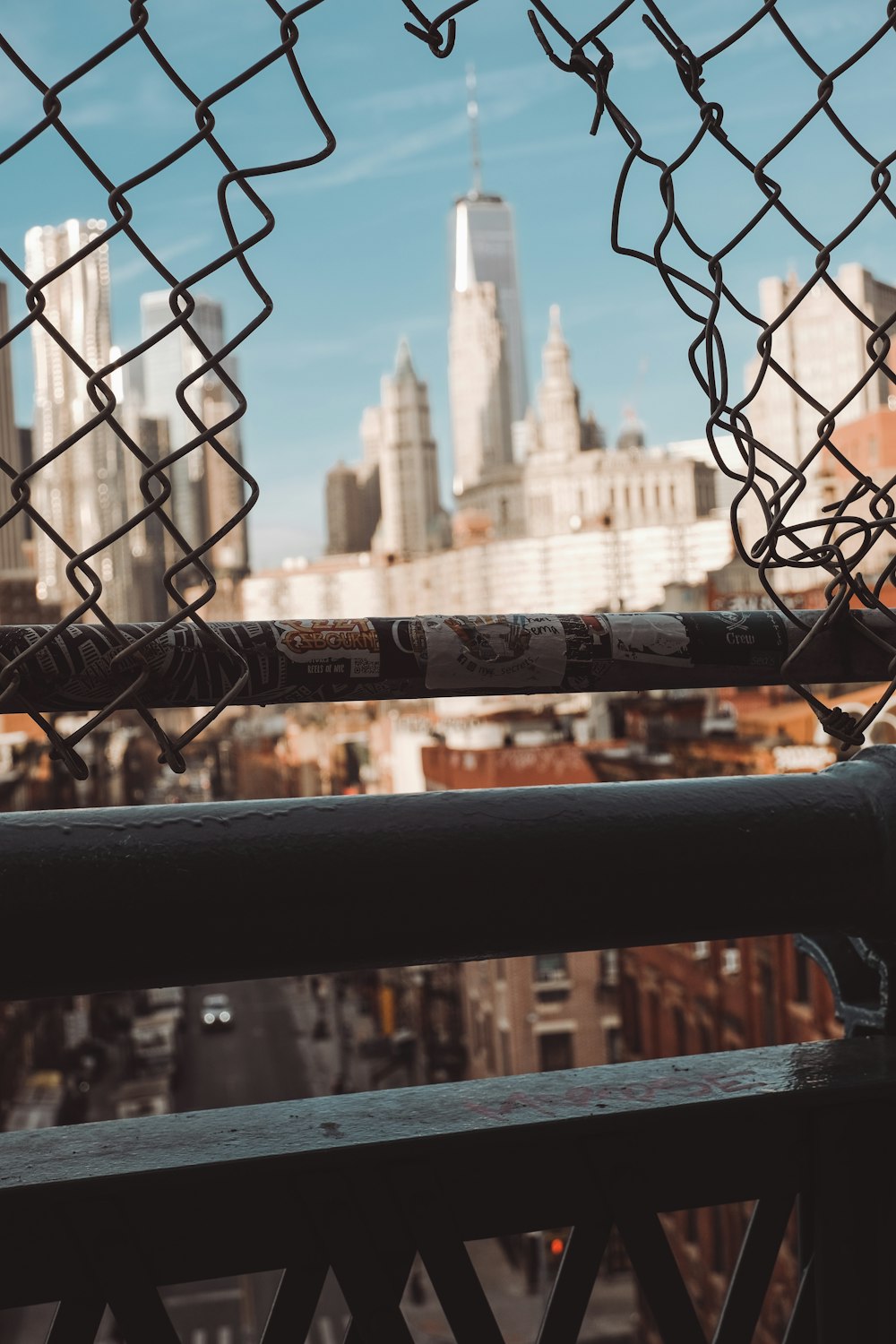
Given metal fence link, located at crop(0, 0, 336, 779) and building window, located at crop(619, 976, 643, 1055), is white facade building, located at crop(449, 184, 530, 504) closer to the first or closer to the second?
building window, located at crop(619, 976, 643, 1055)

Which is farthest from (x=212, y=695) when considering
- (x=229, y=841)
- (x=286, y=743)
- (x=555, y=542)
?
(x=555, y=542)

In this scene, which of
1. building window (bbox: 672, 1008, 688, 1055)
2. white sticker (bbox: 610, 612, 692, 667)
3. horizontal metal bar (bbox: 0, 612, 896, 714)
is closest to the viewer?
horizontal metal bar (bbox: 0, 612, 896, 714)

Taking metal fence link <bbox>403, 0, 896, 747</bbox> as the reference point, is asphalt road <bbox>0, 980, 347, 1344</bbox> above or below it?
below

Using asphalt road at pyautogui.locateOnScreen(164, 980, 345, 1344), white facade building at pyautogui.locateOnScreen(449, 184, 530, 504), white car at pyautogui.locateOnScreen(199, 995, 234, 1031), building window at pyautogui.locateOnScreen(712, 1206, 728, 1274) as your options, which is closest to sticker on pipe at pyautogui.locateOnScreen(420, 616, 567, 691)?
asphalt road at pyautogui.locateOnScreen(164, 980, 345, 1344)

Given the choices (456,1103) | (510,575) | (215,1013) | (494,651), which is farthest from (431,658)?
(510,575)

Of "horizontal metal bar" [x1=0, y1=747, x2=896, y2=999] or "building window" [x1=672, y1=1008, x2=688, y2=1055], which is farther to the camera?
"building window" [x1=672, y1=1008, x2=688, y2=1055]

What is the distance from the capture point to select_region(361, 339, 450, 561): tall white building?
118125 millimetres

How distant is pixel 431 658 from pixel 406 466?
397 feet

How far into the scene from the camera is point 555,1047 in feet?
65.6

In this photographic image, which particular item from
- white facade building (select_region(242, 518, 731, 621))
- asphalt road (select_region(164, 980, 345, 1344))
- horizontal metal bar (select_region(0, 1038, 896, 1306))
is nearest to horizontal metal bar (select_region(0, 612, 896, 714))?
horizontal metal bar (select_region(0, 1038, 896, 1306))

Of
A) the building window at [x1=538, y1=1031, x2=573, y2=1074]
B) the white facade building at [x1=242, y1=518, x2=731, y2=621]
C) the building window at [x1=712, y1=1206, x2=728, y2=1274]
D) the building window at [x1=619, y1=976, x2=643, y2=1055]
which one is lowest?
the building window at [x1=712, y1=1206, x2=728, y2=1274]

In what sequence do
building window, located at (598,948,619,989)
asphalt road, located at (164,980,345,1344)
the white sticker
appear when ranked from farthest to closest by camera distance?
building window, located at (598,948,619,989)
asphalt road, located at (164,980,345,1344)
the white sticker

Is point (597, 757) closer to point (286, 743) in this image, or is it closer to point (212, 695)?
point (212, 695)

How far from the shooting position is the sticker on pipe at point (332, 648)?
89 centimetres
